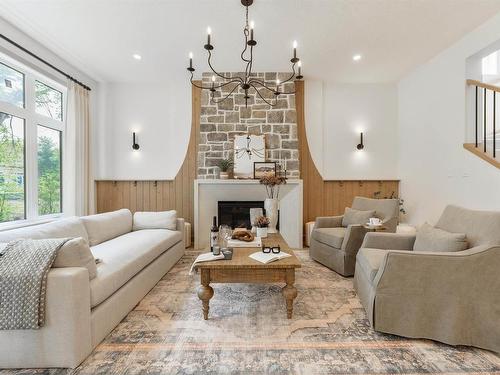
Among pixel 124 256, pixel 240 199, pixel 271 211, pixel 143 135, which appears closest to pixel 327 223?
pixel 271 211

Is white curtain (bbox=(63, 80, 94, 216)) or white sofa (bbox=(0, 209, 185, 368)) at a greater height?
white curtain (bbox=(63, 80, 94, 216))

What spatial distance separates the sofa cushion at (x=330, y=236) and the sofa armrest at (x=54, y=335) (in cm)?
267

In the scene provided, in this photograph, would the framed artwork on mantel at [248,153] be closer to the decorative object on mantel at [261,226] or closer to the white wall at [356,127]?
the white wall at [356,127]

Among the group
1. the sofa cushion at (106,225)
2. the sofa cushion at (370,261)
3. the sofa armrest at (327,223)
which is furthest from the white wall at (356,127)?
the sofa cushion at (106,225)

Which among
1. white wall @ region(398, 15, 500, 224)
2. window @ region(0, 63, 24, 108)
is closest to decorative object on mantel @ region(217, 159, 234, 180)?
window @ region(0, 63, 24, 108)

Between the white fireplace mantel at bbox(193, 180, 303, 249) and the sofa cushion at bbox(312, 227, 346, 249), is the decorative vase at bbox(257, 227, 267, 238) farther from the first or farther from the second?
the white fireplace mantel at bbox(193, 180, 303, 249)

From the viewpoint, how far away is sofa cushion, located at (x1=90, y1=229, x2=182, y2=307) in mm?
1842

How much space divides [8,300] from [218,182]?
3.04 meters

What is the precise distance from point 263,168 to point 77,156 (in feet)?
10.00

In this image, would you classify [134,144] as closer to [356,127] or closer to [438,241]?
[356,127]

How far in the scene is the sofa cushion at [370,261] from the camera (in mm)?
2049

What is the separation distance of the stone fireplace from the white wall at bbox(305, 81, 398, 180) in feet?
2.26

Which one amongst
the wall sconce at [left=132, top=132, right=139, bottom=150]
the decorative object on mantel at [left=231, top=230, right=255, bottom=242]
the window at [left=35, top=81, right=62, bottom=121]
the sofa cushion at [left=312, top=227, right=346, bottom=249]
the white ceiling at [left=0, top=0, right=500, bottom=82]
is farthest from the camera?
the wall sconce at [left=132, top=132, right=139, bottom=150]

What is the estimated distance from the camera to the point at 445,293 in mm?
1762
